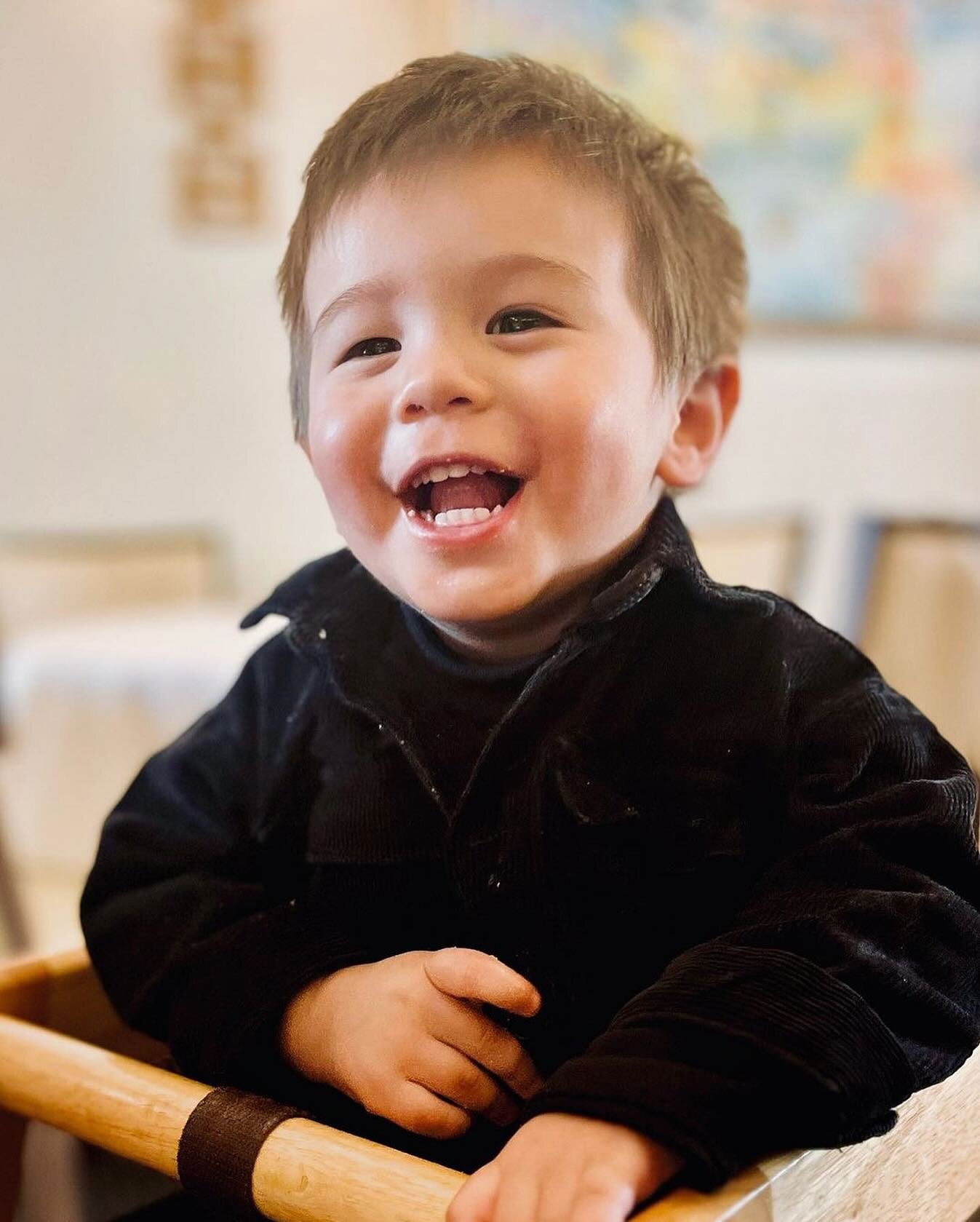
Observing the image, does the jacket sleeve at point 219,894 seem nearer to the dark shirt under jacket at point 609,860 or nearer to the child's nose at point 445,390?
the dark shirt under jacket at point 609,860

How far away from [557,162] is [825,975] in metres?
0.34

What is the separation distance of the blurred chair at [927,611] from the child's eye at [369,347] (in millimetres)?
796

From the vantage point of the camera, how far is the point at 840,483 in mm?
2818

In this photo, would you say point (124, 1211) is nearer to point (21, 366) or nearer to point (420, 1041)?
point (420, 1041)

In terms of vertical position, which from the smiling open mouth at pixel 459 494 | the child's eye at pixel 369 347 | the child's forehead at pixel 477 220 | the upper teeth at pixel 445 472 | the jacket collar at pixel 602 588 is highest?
the child's forehead at pixel 477 220

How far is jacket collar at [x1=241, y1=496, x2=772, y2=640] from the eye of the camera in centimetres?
57

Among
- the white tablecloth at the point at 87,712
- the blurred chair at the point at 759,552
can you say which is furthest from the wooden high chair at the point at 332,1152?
the white tablecloth at the point at 87,712

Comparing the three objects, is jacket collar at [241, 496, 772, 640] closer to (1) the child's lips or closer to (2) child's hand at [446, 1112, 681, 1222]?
(1) the child's lips

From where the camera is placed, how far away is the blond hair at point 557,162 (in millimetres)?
567

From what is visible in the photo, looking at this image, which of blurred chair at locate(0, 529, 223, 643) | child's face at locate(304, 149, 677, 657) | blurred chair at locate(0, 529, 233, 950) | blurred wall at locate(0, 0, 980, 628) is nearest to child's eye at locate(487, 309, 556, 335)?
child's face at locate(304, 149, 677, 657)

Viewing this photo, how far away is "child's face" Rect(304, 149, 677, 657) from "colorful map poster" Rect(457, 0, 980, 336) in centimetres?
227

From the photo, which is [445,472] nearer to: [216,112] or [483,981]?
[483,981]

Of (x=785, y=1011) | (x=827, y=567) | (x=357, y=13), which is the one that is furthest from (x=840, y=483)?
(x=785, y=1011)

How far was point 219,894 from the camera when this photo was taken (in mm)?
Result: 629
